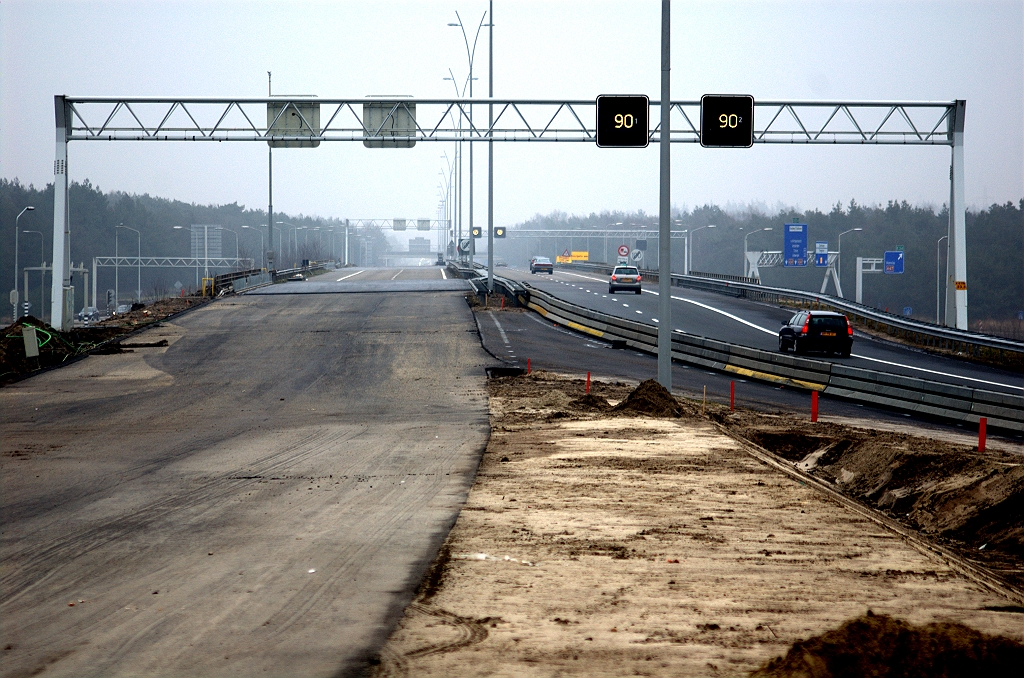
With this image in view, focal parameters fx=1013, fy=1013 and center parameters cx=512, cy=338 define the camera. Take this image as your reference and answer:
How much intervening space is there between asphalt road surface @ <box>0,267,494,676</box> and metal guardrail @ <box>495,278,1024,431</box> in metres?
8.77

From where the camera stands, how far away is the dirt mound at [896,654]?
5.71 meters

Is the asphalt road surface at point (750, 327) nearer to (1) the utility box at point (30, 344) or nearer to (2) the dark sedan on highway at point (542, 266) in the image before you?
(2) the dark sedan on highway at point (542, 266)

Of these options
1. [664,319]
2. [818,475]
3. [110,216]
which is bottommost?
[818,475]

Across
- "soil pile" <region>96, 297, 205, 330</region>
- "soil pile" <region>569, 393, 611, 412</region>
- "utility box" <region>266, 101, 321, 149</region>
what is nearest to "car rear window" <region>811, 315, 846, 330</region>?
"soil pile" <region>569, 393, 611, 412</region>

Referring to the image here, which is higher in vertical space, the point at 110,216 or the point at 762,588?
the point at 110,216

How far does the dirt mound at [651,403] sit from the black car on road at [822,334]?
54.0ft

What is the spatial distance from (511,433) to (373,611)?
433 inches

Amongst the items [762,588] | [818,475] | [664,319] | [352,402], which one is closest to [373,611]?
[762,588]

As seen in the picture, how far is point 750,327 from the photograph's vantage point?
1832 inches

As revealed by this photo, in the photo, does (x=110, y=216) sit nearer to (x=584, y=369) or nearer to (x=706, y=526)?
(x=584, y=369)

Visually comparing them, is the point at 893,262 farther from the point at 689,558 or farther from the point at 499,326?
the point at 689,558

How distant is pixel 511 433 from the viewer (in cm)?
1834

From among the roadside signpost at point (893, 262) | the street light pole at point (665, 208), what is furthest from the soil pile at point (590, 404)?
the roadside signpost at point (893, 262)

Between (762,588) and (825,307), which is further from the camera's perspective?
(825,307)
